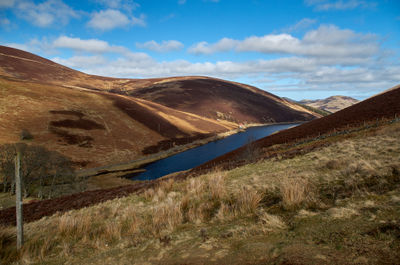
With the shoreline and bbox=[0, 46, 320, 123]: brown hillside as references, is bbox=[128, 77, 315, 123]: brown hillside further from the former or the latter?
the shoreline

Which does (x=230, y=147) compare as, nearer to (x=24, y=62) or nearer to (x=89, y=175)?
(x=89, y=175)

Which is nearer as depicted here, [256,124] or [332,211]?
[332,211]

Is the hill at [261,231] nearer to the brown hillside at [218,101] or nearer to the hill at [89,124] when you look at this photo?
the hill at [89,124]

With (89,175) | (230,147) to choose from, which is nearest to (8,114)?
(89,175)

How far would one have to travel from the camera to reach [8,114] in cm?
5531

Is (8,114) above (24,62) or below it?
below

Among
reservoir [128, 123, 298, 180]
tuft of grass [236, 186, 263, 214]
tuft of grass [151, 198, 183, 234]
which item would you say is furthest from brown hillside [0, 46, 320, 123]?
tuft of grass [236, 186, 263, 214]

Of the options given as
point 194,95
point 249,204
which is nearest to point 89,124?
point 249,204

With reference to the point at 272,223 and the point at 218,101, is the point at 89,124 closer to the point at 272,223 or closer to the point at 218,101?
the point at 272,223

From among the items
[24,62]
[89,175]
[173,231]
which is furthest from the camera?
[24,62]

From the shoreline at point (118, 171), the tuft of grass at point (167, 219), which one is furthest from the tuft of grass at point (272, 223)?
the shoreline at point (118, 171)

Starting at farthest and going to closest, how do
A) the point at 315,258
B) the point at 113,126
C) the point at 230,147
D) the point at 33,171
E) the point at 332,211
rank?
the point at 230,147 → the point at 113,126 → the point at 33,171 → the point at 332,211 → the point at 315,258

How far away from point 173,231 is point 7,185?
41.2m

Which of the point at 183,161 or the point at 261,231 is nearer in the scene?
the point at 261,231
